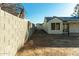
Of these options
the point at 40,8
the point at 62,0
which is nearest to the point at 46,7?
the point at 40,8

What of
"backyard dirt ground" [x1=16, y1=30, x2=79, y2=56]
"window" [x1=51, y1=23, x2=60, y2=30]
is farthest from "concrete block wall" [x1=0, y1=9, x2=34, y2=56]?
"window" [x1=51, y1=23, x2=60, y2=30]

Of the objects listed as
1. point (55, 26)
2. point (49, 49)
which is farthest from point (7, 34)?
point (55, 26)

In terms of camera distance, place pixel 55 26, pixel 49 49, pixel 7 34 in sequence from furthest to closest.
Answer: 1. pixel 55 26
2. pixel 49 49
3. pixel 7 34

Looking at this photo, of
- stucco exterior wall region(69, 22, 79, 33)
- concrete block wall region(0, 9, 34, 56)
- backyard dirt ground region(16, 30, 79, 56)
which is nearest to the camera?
concrete block wall region(0, 9, 34, 56)

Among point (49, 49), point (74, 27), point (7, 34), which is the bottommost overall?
point (49, 49)

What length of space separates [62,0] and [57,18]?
11561mm

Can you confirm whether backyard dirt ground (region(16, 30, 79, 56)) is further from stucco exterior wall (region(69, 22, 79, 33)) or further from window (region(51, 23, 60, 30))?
stucco exterior wall (region(69, 22, 79, 33))

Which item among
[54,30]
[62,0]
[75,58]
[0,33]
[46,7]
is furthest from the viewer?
[54,30]

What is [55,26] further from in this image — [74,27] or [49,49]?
[49,49]

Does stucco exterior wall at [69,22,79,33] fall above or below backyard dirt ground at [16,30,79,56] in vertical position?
above

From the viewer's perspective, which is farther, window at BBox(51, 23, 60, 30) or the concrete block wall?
window at BBox(51, 23, 60, 30)

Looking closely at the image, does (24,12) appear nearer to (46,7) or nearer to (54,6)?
(46,7)

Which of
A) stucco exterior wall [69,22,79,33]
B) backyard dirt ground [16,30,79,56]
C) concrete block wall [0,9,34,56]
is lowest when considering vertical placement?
backyard dirt ground [16,30,79,56]

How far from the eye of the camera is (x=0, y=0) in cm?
287
